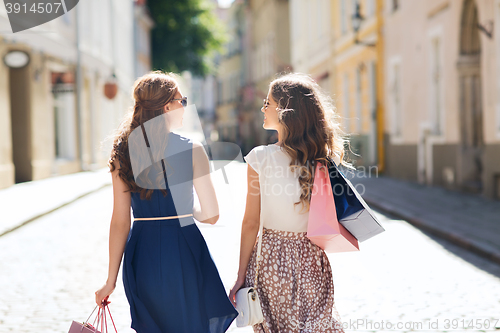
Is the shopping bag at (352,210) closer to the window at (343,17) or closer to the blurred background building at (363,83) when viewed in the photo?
the blurred background building at (363,83)

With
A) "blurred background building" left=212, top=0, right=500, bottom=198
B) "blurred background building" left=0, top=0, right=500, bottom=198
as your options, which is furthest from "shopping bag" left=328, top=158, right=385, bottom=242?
"blurred background building" left=0, top=0, right=500, bottom=198

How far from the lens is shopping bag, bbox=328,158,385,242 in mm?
2723

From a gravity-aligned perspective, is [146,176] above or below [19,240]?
above

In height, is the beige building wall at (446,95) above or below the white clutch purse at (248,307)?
above

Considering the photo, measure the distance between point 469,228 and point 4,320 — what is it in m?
5.82

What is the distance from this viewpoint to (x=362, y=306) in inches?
188

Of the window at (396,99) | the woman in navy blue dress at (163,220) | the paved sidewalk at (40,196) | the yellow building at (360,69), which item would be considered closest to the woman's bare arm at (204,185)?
the woman in navy blue dress at (163,220)

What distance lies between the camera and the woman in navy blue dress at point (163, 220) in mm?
2750

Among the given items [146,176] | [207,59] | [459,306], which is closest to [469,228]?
[459,306]

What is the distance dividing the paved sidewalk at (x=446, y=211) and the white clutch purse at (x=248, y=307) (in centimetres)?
433

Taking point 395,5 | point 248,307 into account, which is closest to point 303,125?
point 248,307

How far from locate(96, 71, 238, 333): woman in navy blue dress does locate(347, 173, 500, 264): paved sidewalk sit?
447 cm

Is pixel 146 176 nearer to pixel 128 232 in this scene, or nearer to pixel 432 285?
pixel 128 232

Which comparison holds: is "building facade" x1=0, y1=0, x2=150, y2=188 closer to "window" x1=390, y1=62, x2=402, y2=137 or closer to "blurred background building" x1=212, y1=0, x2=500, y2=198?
"blurred background building" x1=212, y1=0, x2=500, y2=198
